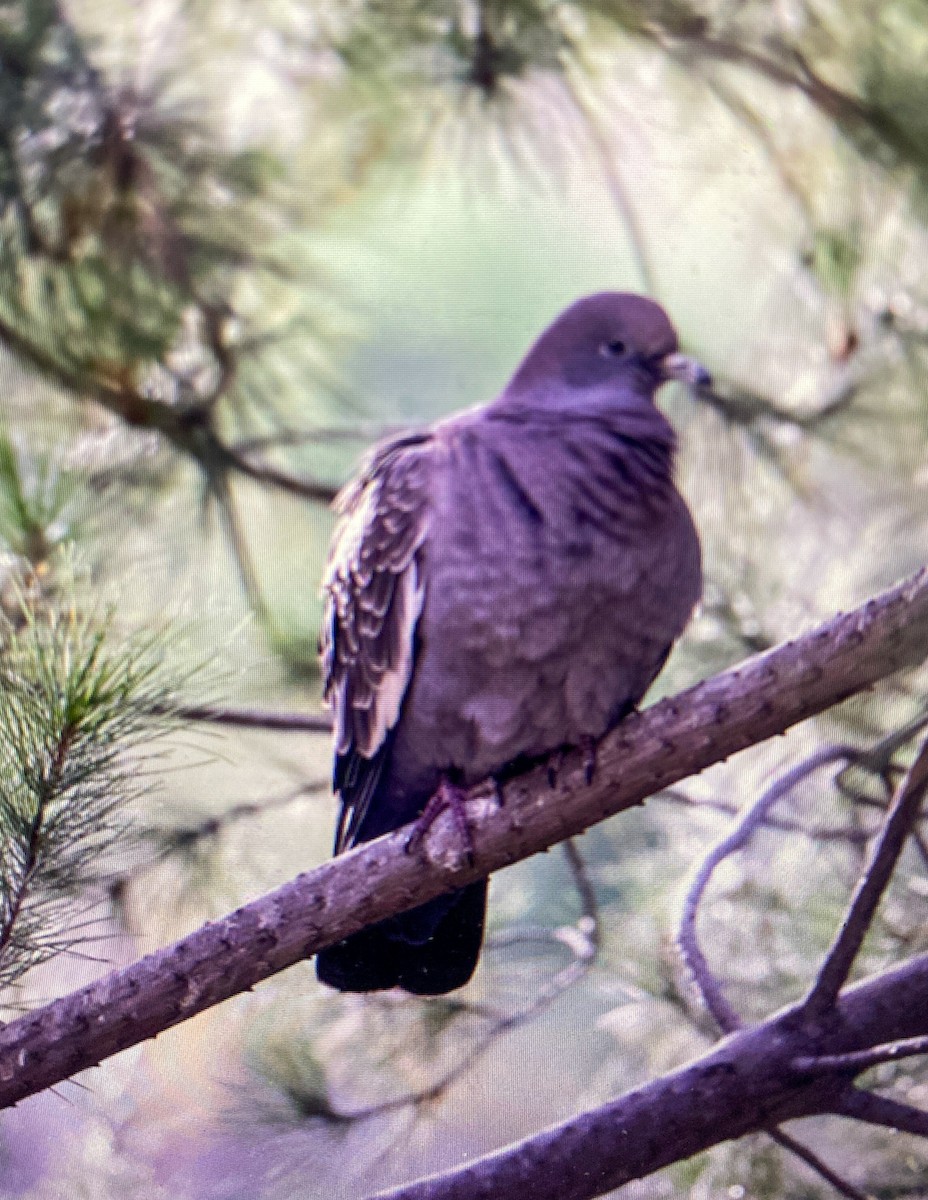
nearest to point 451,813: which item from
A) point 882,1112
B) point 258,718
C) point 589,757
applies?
point 589,757

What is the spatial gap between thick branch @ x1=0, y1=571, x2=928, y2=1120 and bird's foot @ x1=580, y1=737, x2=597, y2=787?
1.5 inches

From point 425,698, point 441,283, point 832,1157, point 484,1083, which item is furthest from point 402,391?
point 832,1157

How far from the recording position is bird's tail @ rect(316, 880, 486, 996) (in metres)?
1.19

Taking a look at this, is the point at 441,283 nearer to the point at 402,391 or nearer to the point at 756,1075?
the point at 402,391

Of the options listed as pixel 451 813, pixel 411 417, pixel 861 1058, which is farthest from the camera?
pixel 411 417

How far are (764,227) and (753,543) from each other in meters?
0.25

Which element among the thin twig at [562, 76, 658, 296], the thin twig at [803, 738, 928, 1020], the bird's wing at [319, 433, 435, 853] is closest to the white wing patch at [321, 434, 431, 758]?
the bird's wing at [319, 433, 435, 853]

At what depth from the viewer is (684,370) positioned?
120 centimetres

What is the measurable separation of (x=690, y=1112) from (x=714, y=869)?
188 mm

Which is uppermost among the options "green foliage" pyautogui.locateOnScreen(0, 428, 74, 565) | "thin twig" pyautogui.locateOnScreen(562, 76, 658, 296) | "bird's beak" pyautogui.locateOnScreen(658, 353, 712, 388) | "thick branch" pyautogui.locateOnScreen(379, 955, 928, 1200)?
"thin twig" pyautogui.locateOnScreen(562, 76, 658, 296)

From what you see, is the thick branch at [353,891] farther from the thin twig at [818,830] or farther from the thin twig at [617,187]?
the thin twig at [617,187]

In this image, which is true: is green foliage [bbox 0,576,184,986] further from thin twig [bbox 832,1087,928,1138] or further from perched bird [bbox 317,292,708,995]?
thin twig [bbox 832,1087,928,1138]

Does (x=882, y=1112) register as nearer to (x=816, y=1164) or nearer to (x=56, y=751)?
(x=816, y=1164)

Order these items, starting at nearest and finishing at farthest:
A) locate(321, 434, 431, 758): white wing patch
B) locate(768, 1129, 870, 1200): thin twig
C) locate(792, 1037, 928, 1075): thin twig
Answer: locate(792, 1037, 928, 1075): thin twig
locate(768, 1129, 870, 1200): thin twig
locate(321, 434, 431, 758): white wing patch
